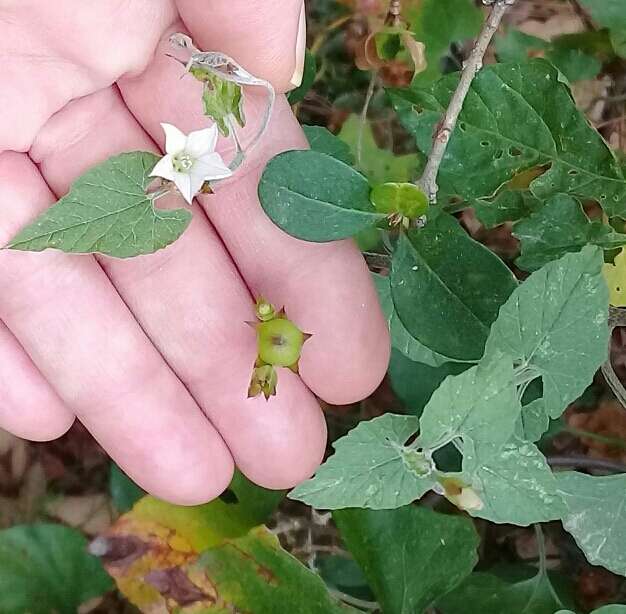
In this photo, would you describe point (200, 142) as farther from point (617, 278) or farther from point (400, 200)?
point (617, 278)

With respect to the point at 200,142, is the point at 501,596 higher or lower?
lower

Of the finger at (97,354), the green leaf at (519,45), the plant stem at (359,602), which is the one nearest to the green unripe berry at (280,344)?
the finger at (97,354)

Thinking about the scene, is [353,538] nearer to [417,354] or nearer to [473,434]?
[417,354]

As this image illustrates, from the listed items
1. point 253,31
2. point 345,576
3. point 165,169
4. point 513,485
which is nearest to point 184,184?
point 165,169

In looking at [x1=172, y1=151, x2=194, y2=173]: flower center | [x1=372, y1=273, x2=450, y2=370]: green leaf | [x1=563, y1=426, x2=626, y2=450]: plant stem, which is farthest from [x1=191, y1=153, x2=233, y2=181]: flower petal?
[x1=563, y1=426, x2=626, y2=450]: plant stem

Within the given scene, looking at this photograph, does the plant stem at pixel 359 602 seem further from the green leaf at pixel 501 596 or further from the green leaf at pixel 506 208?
the green leaf at pixel 506 208
